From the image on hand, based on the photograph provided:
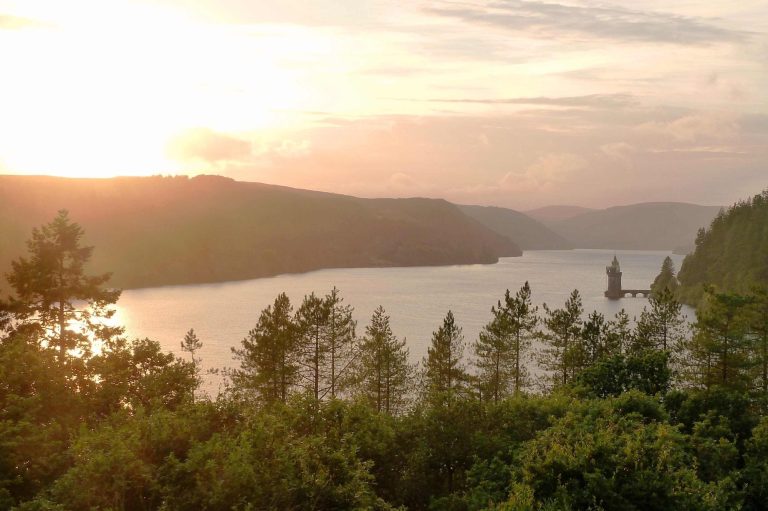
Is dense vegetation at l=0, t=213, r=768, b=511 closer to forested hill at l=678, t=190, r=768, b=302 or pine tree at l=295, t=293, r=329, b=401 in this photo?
pine tree at l=295, t=293, r=329, b=401

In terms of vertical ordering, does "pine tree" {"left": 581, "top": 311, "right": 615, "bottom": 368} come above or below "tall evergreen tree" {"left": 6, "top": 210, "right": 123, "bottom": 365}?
below

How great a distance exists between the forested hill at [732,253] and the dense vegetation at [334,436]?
9763 centimetres

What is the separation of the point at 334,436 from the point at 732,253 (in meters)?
158

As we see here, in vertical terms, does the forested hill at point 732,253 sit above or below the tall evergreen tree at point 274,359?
above

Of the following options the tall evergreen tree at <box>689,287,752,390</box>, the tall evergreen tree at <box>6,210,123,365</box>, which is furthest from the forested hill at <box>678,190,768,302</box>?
the tall evergreen tree at <box>6,210,123,365</box>

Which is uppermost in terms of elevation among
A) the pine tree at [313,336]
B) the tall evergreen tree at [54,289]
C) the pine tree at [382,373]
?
the tall evergreen tree at [54,289]

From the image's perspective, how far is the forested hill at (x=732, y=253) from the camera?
461 feet

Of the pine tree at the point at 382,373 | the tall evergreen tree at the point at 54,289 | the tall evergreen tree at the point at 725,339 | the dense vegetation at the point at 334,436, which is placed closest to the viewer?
the dense vegetation at the point at 334,436

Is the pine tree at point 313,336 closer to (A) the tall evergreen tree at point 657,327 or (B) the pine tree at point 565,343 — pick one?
(B) the pine tree at point 565,343

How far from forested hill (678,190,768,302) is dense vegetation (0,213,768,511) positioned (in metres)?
97.6

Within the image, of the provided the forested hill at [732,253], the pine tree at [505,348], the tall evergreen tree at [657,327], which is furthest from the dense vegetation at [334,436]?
the forested hill at [732,253]

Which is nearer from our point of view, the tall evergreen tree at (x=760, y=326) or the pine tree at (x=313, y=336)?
the tall evergreen tree at (x=760, y=326)

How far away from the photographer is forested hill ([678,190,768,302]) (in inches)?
5527

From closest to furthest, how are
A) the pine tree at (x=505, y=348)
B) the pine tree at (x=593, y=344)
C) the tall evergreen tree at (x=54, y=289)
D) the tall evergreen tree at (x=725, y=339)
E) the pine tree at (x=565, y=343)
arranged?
the tall evergreen tree at (x=54, y=289) < the tall evergreen tree at (x=725, y=339) < the pine tree at (x=565, y=343) < the pine tree at (x=593, y=344) < the pine tree at (x=505, y=348)
